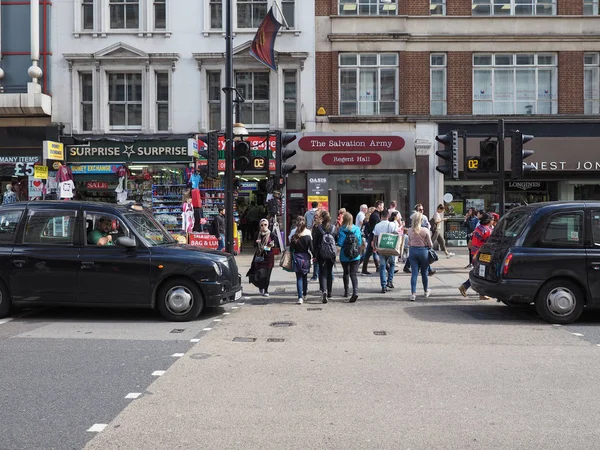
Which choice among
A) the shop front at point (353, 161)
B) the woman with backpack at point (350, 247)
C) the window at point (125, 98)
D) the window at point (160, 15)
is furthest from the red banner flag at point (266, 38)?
the woman with backpack at point (350, 247)

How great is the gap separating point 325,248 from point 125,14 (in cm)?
1445

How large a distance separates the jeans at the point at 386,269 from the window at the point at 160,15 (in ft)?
43.6

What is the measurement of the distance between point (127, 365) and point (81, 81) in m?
17.1

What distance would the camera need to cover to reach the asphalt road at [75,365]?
181 inches

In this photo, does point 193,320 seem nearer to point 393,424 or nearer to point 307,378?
point 307,378

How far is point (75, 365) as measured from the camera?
6422 millimetres

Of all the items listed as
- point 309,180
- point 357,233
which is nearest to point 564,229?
point 357,233

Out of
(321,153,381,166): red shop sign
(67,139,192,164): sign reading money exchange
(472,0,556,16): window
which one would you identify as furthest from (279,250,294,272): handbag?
(472,0,556,16): window

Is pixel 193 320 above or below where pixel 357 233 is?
below

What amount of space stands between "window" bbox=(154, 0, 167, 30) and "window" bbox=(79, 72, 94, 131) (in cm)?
304

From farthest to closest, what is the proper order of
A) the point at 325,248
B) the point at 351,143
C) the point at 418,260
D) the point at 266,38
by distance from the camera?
the point at 351,143 < the point at 266,38 < the point at 418,260 < the point at 325,248

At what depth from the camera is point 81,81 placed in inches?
824

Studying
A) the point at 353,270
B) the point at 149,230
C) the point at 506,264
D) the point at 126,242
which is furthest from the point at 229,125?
the point at 506,264

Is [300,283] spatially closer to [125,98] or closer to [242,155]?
[242,155]
